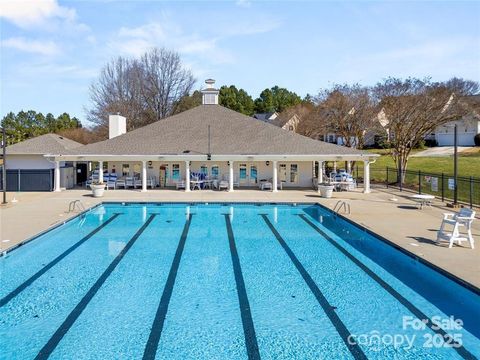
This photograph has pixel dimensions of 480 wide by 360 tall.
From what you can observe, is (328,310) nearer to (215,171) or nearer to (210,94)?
(215,171)

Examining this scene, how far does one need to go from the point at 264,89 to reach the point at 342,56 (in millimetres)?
64381

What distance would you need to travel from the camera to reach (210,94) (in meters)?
35.1

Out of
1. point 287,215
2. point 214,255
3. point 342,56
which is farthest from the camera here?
point 342,56

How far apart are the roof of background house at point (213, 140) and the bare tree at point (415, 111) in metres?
5.14

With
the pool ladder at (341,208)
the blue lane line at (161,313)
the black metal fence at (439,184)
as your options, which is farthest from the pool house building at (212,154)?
the blue lane line at (161,313)

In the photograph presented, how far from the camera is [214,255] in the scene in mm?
12664

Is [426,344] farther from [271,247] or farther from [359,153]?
[359,153]

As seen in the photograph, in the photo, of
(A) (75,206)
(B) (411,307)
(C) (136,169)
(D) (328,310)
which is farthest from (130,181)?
(B) (411,307)

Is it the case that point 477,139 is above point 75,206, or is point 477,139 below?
above

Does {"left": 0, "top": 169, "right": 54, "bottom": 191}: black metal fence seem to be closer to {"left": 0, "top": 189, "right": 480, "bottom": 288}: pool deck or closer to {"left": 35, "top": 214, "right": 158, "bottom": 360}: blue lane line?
{"left": 0, "top": 189, "right": 480, "bottom": 288}: pool deck

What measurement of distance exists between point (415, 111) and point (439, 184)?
546cm

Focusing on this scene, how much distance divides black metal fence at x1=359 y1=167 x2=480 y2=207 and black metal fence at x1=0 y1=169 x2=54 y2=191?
23037 mm

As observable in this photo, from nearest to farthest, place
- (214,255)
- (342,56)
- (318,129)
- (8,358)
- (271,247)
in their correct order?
Result: (8,358)
(214,255)
(271,247)
(342,56)
(318,129)

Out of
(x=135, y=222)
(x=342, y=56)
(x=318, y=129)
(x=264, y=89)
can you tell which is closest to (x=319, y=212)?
(x=135, y=222)
